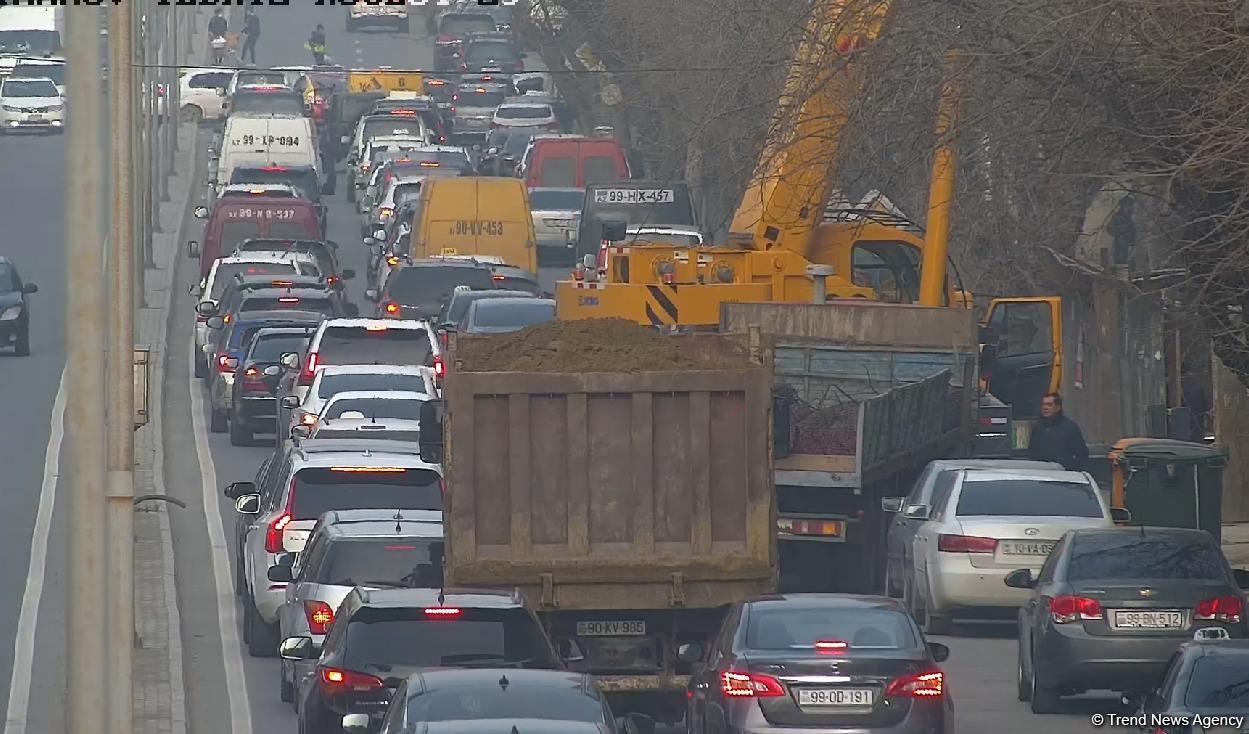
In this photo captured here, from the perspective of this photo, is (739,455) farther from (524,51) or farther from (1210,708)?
(524,51)

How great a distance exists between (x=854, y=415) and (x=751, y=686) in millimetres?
9120

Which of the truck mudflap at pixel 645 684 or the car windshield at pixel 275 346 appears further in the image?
the car windshield at pixel 275 346

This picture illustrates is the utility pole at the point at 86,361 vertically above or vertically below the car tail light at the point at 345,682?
above

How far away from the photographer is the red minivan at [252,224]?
162ft

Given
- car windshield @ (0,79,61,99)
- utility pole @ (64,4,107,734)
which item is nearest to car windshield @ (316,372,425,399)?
utility pole @ (64,4,107,734)

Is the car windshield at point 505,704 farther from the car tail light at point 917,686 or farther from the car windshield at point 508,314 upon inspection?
the car windshield at point 508,314

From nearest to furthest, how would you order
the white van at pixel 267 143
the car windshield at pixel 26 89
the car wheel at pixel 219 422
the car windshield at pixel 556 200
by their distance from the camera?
the car wheel at pixel 219 422 < the car windshield at pixel 556 200 < the white van at pixel 267 143 < the car windshield at pixel 26 89

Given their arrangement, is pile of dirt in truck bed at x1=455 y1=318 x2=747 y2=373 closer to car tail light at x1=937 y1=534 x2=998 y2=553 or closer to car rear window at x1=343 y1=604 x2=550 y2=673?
car tail light at x1=937 y1=534 x2=998 y2=553

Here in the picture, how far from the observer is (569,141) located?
60062 millimetres

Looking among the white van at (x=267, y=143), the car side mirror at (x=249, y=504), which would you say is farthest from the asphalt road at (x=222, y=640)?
the white van at (x=267, y=143)

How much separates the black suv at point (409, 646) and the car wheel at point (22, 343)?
1112 inches

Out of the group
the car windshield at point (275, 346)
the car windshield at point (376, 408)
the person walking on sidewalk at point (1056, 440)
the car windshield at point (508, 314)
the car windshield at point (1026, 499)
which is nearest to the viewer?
the car windshield at point (1026, 499)

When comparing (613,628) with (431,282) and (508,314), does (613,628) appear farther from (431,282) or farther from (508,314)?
(431,282)

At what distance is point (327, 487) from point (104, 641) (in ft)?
32.0
